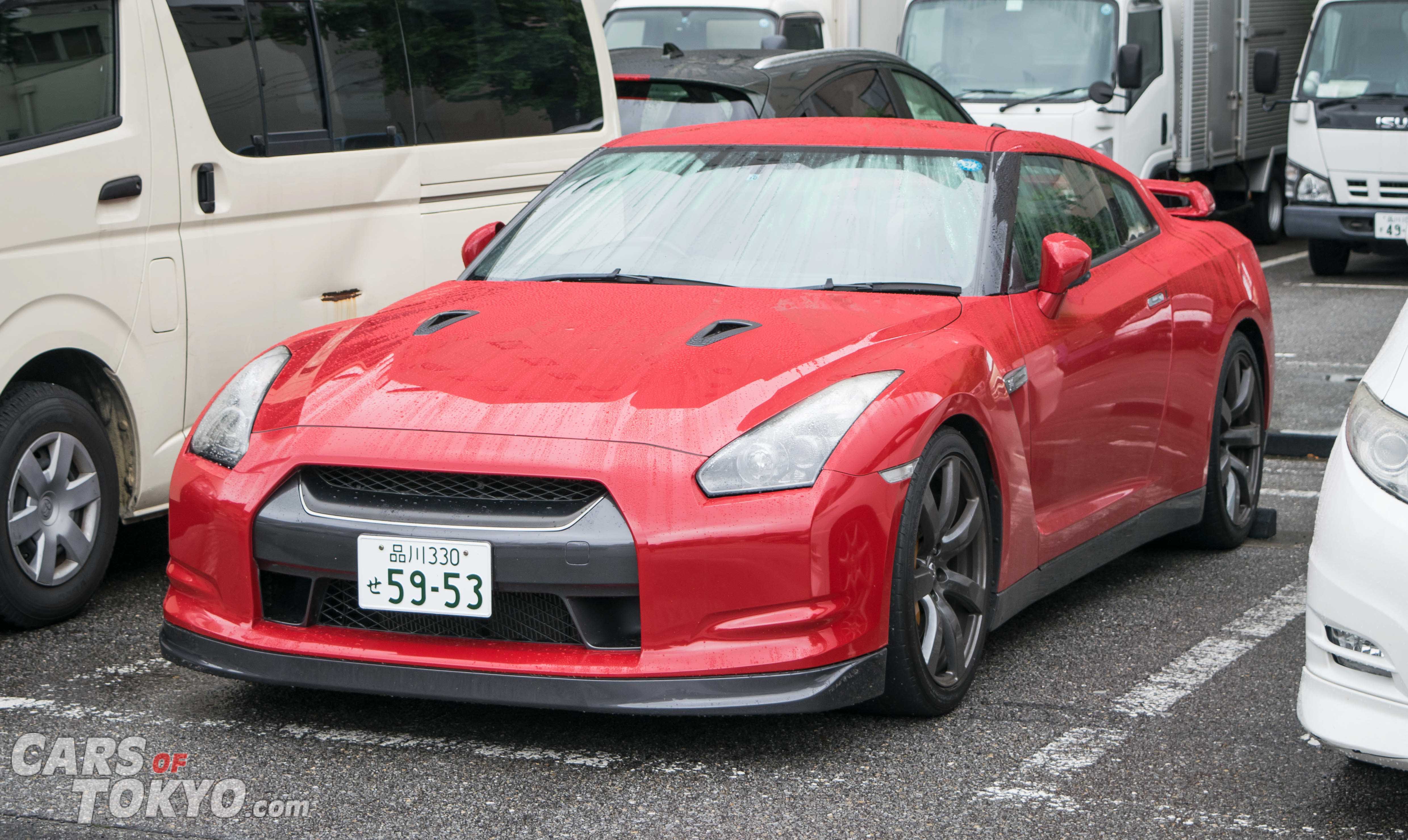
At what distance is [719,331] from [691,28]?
32.9ft

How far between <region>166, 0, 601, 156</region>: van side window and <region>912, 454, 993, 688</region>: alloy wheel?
8.61ft

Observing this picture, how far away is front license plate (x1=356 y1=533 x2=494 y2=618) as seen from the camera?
3.58 metres

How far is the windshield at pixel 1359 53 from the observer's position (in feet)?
44.2

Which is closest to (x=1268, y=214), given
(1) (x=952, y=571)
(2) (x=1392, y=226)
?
(2) (x=1392, y=226)

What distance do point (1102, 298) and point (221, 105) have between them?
2713mm

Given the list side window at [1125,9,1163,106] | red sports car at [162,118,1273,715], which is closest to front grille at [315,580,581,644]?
red sports car at [162,118,1273,715]

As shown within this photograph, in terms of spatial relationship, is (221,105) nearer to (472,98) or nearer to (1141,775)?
(472,98)

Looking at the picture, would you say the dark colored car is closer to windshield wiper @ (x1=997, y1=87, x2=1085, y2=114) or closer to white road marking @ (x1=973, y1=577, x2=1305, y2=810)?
windshield wiper @ (x1=997, y1=87, x2=1085, y2=114)

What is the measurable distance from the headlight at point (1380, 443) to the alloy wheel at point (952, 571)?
937mm

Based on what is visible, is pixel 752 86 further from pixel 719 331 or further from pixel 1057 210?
pixel 719 331

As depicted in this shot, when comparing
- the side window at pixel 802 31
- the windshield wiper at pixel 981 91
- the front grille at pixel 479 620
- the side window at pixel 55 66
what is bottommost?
the front grille at pixel 479 620

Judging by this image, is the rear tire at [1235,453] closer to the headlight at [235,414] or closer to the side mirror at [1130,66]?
the headlight at [235,414]

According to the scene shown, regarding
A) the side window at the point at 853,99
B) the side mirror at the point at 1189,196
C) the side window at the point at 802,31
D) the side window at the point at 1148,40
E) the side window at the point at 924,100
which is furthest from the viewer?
the side window at the point at 802,31

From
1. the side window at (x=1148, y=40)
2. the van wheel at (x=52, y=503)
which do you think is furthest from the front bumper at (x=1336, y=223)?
the van wheel at (x=52, y=503)
